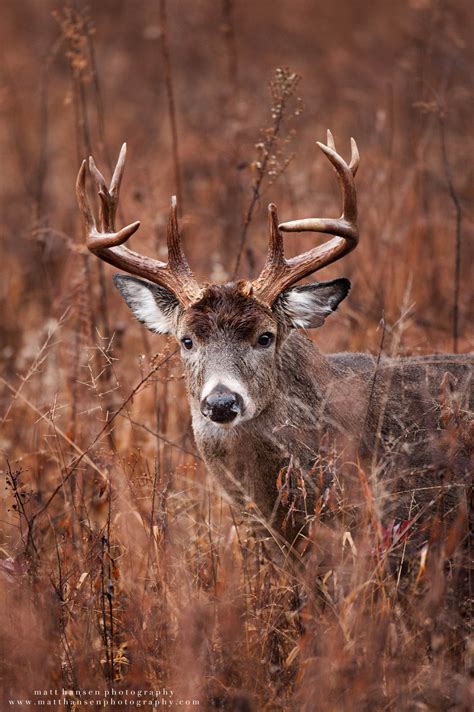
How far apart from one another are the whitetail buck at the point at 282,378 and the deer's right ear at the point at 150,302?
91 mm

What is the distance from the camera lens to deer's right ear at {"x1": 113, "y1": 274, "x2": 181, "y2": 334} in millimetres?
Answer: 5410

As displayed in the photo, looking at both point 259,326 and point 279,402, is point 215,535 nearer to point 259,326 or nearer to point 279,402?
point 279,402

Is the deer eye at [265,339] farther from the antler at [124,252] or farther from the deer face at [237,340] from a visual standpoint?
the antler at [124,252]

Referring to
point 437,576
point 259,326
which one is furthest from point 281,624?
point 259,326

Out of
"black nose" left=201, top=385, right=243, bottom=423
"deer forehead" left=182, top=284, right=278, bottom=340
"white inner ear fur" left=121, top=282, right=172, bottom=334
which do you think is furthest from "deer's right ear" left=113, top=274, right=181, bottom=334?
"black nose" left=201, top=385, right=243, bottom=423

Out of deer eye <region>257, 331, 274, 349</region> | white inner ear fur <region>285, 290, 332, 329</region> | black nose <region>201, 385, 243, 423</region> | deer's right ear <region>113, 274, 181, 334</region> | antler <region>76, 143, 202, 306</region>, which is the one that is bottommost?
black nose <region>201, 385, 243, 423</region>

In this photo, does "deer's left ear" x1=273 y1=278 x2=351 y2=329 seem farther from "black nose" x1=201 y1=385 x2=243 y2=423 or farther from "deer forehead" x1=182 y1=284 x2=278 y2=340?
"black nose" x1=201 y1=385 x2=243 y2=423

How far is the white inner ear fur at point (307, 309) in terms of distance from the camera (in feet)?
17.1

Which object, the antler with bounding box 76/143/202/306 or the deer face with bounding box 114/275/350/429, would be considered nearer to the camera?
the deer face with bounding box 114/275/350/429

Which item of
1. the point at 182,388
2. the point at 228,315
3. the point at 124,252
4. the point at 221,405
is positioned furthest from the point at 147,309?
the point at 182,388

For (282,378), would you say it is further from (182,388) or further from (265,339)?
(182,388)

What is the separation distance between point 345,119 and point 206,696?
1058 centimetres

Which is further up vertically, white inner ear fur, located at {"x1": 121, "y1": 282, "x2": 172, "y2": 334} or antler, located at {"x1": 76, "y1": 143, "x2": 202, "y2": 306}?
antler, located at {"x1": 76, "y1": 143, "x2": 202, "y2": 306}

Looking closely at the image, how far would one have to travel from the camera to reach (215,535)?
5301 mm
